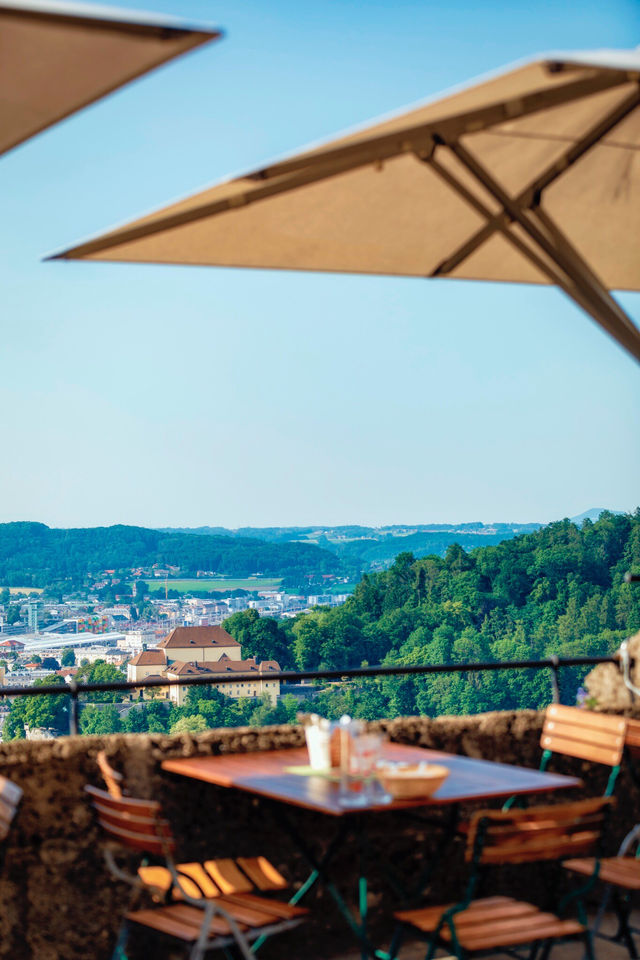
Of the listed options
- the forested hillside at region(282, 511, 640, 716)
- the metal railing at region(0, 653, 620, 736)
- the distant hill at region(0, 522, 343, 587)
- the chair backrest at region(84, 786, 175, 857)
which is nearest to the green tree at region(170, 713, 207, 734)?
the forested hillside at region(282, 511, 640, 716)

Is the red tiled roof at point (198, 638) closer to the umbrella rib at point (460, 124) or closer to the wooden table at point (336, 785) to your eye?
the wooden table at point (336, 785)

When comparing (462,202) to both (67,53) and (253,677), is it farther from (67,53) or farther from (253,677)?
(67,53)

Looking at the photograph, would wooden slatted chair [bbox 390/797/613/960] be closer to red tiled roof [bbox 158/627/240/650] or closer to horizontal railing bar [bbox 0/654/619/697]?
horizontal railing bar [bbox 0/654/619/697]

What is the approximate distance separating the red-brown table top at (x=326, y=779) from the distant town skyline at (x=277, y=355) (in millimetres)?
50709

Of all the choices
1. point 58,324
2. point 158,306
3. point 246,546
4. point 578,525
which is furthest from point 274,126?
point 578,525

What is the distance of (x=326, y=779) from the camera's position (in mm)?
3246

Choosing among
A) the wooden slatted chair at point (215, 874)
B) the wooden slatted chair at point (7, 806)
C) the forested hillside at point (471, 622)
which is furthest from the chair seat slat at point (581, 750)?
the forested hillside at point (471, 622)

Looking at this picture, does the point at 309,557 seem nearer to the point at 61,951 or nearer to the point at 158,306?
the point at 158,306

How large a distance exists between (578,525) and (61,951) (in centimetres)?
5072

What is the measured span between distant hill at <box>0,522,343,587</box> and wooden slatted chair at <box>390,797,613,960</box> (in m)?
49.2

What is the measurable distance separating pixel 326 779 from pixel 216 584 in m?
50.9

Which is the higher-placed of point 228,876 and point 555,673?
point 555,673

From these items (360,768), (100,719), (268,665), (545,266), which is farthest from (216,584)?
(360,768)

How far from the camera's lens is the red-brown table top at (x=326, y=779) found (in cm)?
295
